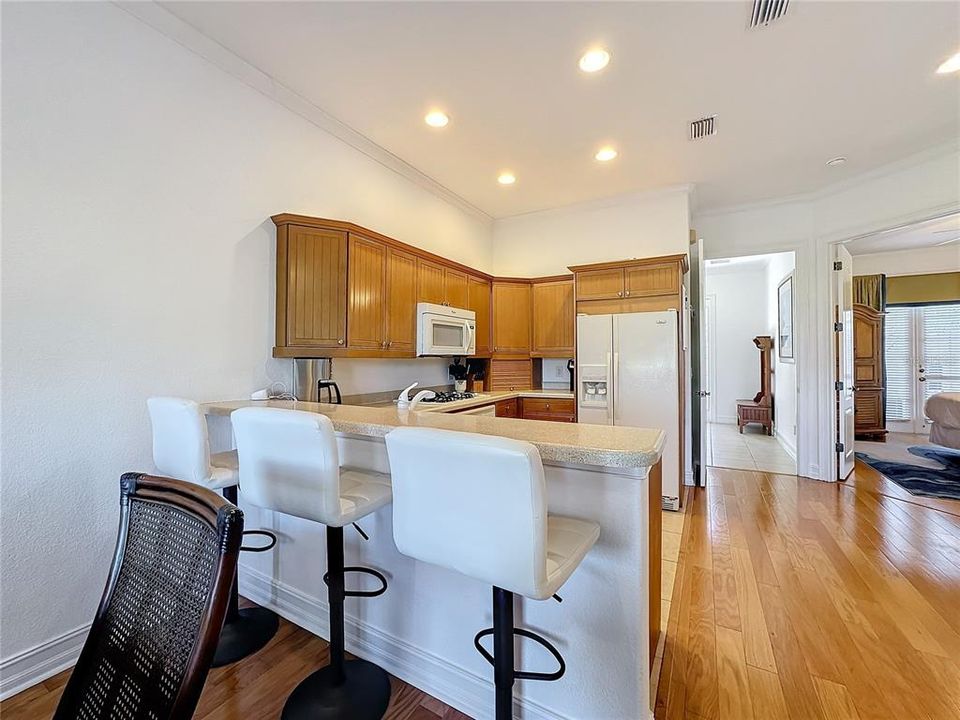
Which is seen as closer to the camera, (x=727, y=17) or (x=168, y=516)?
(x=168, y=516)

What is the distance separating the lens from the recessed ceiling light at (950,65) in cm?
236

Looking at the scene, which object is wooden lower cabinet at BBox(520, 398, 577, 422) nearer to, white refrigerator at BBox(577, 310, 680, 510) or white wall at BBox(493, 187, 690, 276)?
white refrigerator at BBox(577, 310, 680, 510)

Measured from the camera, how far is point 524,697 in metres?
1.44

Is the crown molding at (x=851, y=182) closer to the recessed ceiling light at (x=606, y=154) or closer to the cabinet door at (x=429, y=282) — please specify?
the recessed ceiling light at (x=606, y=154)

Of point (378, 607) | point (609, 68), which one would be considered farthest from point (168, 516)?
point (609, 68)

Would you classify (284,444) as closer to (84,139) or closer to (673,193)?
(84,139)

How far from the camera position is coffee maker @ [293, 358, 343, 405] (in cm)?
272

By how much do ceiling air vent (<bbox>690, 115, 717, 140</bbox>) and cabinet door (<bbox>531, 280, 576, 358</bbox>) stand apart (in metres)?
1.74

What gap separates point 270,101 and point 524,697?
11.1ft

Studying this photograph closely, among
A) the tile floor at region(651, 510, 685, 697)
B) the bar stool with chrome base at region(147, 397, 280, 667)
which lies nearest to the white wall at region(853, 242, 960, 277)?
the tile floor at region(651, 510, 685, 697)

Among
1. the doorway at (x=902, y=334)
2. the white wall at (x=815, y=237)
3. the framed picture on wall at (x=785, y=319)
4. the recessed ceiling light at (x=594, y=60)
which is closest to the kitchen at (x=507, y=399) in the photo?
the white wall at (x=815, y=237)

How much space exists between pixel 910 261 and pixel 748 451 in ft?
13.1

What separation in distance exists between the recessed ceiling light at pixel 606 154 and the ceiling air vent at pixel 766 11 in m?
1.29

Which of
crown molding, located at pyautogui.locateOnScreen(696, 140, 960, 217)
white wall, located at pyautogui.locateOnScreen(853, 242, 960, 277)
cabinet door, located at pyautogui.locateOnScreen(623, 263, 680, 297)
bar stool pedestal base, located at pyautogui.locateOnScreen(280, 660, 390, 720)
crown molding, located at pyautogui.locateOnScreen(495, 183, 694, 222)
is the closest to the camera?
bar stool pedestal base, located at pyautogui.locateOnScreen(280, 660, 390, 720)
